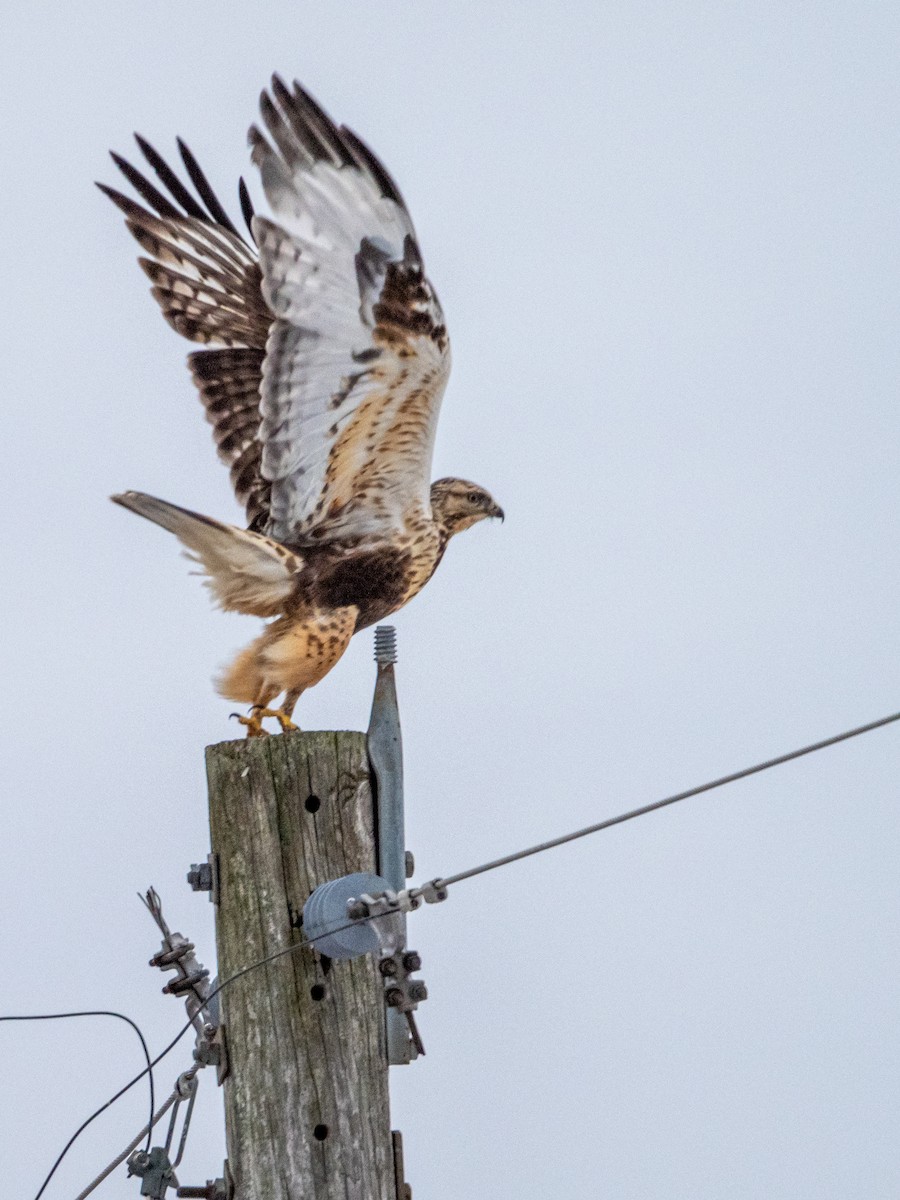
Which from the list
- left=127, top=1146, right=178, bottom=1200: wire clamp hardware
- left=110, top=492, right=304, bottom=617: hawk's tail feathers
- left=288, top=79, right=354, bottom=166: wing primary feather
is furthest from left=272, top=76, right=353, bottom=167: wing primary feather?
left=127, top=1146, right=178, bottom=1200: wire clamp hardware

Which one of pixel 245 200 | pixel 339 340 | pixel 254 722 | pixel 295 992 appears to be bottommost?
pixel 295 992

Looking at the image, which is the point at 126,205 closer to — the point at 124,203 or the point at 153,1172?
the point at 124,203

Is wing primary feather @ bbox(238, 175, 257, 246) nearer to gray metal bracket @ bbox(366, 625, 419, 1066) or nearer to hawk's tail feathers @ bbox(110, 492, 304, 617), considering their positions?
hawk's tail feathers @ bbox(110, 492, 304, 617)

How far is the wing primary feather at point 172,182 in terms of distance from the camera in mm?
6113

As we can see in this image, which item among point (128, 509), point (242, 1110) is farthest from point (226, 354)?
point (242, 1110)

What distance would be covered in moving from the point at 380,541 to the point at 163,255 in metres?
1.92

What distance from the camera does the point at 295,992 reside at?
345 centimetres

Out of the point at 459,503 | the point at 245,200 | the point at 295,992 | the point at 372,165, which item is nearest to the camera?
the point at 295,992

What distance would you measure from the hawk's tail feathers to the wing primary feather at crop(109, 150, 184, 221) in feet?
6.36

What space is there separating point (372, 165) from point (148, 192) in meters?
1.92

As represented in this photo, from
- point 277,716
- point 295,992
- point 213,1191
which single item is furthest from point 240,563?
point 213,1191

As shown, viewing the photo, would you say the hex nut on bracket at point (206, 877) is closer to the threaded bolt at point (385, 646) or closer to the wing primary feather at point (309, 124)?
the threaded bolt at point (385, 646)

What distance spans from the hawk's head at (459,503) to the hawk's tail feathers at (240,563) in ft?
2.62

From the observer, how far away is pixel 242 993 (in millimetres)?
3465
